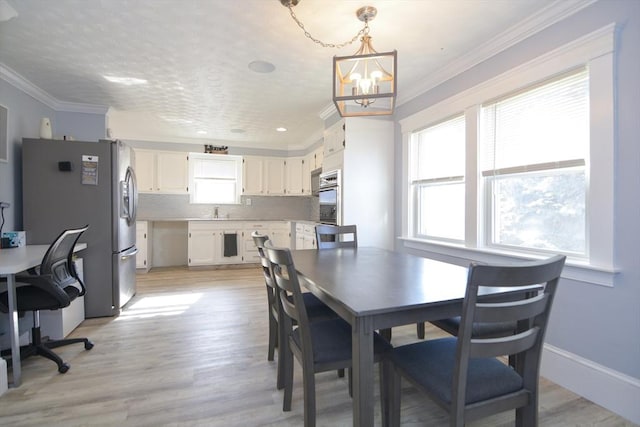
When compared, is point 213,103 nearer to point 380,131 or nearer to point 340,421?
point 380,131

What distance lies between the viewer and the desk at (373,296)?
1.11 meters

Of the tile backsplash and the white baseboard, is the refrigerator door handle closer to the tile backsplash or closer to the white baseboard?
the tile backsplash

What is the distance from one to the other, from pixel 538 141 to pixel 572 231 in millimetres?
675

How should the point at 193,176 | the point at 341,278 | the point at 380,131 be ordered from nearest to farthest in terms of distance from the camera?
the point at 341,278
the point at 380,131
the point at 193,176

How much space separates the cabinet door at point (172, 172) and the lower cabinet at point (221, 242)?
2.77 feet

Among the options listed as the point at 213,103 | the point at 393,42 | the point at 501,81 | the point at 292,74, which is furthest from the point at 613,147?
the point at 213,103

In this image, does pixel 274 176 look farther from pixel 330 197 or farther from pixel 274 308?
pixel 274 308

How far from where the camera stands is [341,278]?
5.08ft

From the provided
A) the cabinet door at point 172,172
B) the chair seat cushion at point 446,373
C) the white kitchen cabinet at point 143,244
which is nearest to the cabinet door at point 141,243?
the white kitchen cabinet at point 143,244

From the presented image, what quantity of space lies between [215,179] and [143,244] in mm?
1772

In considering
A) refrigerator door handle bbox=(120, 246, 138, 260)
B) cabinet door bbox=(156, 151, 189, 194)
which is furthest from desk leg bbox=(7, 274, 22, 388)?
cabinet door bbox=(156, 151, 189, 194)

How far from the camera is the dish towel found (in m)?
5.57

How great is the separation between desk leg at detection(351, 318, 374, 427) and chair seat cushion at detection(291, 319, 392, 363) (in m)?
0.31

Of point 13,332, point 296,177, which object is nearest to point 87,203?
point 13,332
